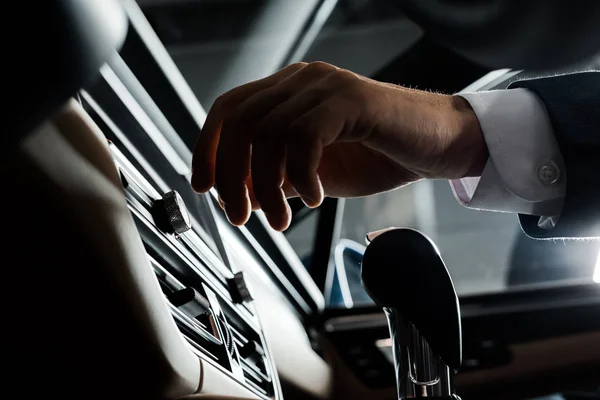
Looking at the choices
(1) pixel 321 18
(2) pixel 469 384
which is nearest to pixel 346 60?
(1) pixel 321 18

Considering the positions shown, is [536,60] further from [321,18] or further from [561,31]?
[321,18]

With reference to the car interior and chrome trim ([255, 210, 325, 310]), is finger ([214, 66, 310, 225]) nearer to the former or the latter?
the car interior

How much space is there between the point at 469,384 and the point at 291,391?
0.98 meters

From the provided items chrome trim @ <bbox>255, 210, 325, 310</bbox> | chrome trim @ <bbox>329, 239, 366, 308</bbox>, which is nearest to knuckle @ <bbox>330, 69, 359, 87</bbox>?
chrome trim @ <bbox>255, 210, 325, 310</bbox>

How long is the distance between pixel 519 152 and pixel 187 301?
47 cm

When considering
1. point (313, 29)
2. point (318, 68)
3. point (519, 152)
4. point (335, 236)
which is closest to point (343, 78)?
point (318, 68)

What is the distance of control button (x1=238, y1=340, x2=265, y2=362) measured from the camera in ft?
2.77

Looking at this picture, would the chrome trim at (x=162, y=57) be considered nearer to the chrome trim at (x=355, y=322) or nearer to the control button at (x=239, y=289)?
the control button at (x=239, y=289)

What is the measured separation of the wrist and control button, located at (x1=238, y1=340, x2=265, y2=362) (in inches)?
13.5

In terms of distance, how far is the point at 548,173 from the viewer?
0.84m

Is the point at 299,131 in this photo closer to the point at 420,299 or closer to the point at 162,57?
the point at 420,299

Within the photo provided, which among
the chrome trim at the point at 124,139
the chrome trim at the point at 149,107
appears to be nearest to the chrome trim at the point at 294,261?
the chrome trim at the point at 149,107

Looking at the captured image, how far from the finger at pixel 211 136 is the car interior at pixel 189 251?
0.19ft

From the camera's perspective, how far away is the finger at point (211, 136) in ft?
1.88
